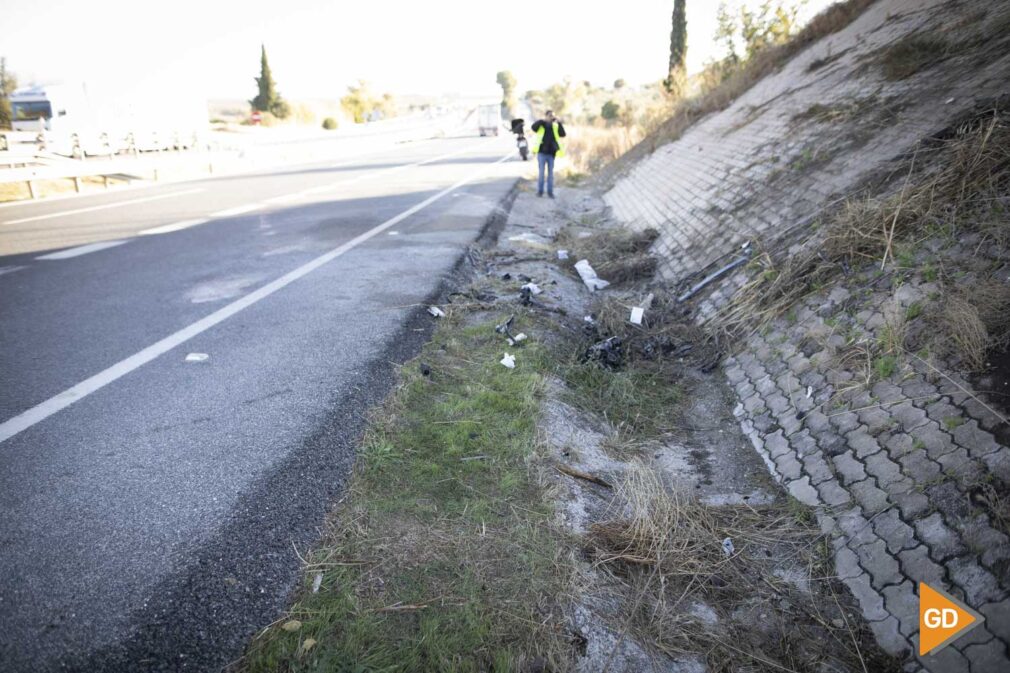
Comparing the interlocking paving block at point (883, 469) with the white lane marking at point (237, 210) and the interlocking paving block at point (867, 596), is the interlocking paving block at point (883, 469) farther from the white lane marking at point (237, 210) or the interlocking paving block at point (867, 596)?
the white lane marking at point (237, 210)

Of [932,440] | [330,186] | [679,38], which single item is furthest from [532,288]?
[679,38]

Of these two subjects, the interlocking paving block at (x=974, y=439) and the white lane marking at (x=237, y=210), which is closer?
the interlocking paving block at (x=974, y=439)

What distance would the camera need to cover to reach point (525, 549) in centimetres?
280

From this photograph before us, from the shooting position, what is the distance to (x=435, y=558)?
267cm

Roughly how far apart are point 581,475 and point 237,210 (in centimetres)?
1015

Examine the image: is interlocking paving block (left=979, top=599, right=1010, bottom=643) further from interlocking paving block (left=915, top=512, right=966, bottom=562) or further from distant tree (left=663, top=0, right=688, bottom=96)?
distant tree (left=663, top=0, right=688, bottom=96)

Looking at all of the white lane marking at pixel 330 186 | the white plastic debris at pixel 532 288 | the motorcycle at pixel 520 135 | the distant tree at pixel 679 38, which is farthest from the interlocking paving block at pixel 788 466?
the distant tree at pixel 679 38

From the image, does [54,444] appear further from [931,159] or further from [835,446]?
[931,159]

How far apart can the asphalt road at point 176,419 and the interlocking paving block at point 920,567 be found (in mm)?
2643

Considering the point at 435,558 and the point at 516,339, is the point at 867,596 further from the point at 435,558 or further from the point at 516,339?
the point at 516,339

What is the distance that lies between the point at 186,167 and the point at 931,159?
21332 mm

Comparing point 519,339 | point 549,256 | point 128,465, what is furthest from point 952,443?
point 549,256

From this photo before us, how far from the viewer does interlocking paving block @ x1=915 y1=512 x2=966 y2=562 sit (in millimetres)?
2391

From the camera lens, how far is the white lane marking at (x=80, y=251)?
735 centimetres
